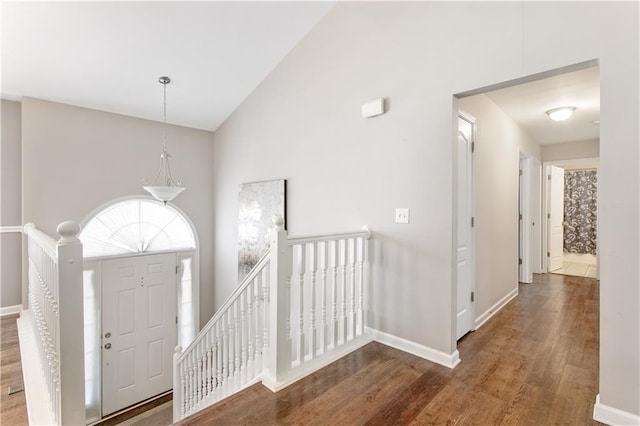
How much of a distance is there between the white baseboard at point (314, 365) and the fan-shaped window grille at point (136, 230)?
11.3 feet

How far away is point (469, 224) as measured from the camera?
3.02 metres

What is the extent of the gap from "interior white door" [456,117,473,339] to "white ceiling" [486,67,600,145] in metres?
0.78

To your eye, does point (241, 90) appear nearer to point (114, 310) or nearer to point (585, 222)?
point (114, 310)

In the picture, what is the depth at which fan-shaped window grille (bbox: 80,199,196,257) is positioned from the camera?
14.0 ft

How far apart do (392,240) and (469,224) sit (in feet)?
2.92

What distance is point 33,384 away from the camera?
2207mm

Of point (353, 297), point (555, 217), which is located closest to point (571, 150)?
point (555, 217)

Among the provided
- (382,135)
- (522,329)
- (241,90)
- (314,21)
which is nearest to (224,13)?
(314,21)

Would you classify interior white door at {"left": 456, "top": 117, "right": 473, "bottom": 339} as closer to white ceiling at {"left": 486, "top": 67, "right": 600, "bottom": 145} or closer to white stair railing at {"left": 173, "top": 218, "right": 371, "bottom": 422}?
white ceiling at {"left": 486, "top": 67, "right": 600, "bottom": 145}

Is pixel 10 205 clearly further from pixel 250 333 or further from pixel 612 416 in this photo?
pixel 612 416

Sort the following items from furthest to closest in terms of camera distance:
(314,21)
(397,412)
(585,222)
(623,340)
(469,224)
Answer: (585,222) < (314,21) < (469,224) < (397,412) < (623,340)

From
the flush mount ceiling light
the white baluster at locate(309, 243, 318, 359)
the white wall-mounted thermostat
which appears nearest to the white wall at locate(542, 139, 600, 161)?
the flush mount ceiling light

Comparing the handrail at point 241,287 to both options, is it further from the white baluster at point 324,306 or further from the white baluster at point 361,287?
the white baluster at point 361,287

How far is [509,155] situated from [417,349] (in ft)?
9.76
